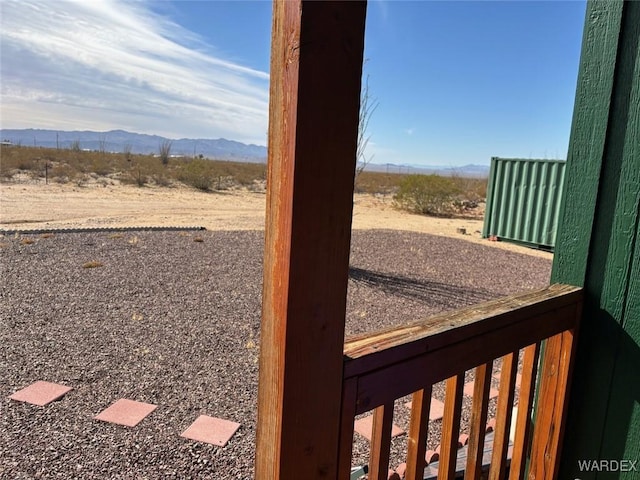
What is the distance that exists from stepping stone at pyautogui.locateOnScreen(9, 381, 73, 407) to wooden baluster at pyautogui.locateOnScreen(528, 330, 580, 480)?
2511mm

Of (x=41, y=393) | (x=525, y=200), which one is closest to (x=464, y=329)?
(x=41, y=393)

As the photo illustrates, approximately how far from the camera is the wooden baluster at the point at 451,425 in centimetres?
112

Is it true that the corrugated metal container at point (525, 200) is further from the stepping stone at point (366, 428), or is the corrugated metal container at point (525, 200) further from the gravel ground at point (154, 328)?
the stepping stone at point (366, 428)

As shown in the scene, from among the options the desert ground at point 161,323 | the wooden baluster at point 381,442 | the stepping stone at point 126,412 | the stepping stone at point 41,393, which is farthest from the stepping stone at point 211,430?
the wooden baluster at point 381,442

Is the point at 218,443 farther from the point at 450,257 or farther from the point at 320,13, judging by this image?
the point at 450,257

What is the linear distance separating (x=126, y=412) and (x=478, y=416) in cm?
205

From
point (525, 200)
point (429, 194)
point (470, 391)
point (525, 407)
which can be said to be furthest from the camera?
point (429, 194)

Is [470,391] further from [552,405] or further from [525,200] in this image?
[525,200]

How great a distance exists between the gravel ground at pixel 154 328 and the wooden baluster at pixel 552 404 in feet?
3.18

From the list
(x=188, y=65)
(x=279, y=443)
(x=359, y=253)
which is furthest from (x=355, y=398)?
(x=188, y=65)

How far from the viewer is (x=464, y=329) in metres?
1.04

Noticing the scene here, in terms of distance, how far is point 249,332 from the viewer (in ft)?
13.0

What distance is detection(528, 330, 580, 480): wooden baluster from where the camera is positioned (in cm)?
144

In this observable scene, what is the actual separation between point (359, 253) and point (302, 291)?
274 inches
